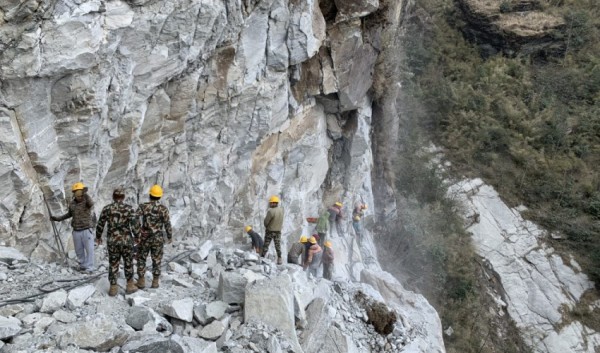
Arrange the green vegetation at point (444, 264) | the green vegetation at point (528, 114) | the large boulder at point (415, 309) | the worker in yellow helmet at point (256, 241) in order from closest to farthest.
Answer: the large boulder at point (415, 309) < the worker in yellow helmet at point (256, 241) < the green vegetation at point (444, 264) < the green vegetation at point (528, 114)

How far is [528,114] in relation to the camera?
23156mm

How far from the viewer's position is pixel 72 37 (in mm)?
6547

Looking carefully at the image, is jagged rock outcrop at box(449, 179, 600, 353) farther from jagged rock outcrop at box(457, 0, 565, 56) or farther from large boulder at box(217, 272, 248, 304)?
large boulder at box(217, 272, 248, 304)

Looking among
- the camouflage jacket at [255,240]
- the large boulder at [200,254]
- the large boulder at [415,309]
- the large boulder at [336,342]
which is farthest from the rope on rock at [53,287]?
the large boulder at [415,309]

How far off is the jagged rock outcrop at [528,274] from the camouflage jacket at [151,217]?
55.5 ft

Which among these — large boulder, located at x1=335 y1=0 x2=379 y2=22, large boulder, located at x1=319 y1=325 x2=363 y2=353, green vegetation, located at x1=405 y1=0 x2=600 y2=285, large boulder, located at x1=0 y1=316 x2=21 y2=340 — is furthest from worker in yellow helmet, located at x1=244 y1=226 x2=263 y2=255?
green vegetation, located at x1=405 y1=0 x2=600 y2=285

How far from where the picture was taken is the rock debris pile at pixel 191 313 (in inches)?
193

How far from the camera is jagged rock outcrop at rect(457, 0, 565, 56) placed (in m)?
25.2

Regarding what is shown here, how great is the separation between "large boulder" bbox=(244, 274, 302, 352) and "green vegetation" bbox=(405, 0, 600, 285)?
58.1ft

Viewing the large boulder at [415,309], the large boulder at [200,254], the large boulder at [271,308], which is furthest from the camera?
the large boulder at [415,309]

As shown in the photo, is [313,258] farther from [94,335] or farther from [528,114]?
[528,114]

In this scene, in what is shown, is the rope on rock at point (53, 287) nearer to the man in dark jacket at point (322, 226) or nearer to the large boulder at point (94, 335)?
the large boulder at point (94, 335)

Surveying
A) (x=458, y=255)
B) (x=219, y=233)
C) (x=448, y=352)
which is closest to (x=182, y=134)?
(x=219, y=233)

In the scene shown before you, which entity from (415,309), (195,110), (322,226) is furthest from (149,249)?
(322,226)
